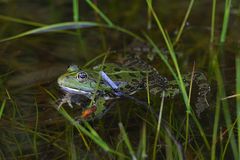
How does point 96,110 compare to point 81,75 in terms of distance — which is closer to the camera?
point 96,110

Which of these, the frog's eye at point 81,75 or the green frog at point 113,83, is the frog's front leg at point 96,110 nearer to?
the green frog at point 113,83

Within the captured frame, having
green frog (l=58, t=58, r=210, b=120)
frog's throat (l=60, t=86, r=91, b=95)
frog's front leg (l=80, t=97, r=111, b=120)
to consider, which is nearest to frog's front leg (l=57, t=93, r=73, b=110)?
green frog (l=58, t=58, r=210, b=120)

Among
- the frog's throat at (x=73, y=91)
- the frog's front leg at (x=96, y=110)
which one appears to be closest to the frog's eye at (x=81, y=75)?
the frog's throat at (x=73, y=91)

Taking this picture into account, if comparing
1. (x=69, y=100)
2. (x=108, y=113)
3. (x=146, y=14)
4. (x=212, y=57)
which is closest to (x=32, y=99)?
(x=69, y=100)

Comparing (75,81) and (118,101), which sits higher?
(75,81)

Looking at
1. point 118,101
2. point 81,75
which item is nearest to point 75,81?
point 81,75

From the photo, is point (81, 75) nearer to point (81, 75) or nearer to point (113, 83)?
point (81, 75)

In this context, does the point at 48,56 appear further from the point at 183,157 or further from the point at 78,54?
the point at 183,157
